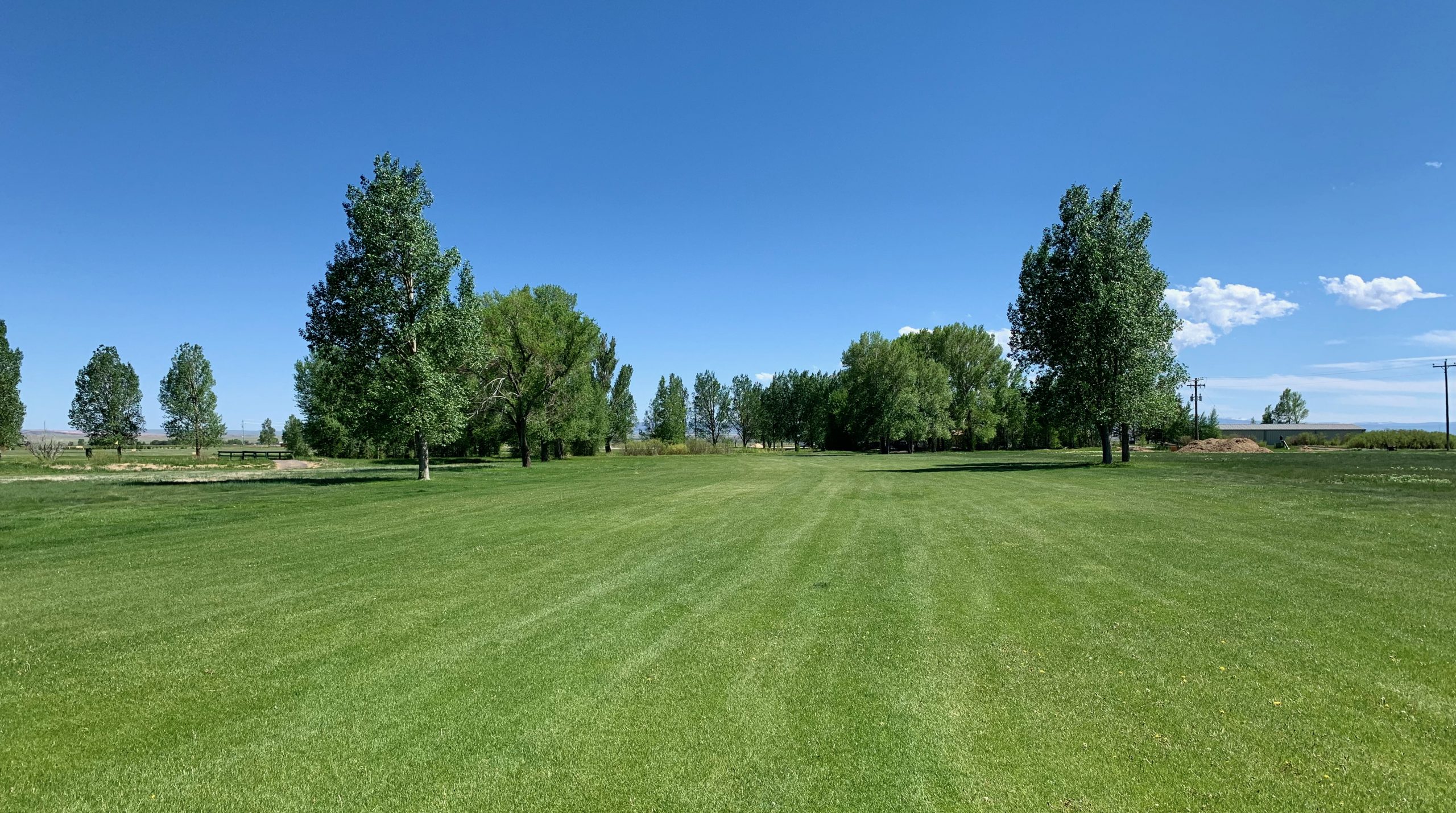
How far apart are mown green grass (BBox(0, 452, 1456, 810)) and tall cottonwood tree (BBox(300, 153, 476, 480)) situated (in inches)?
618

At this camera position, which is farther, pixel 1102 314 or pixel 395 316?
pixel 1102 314

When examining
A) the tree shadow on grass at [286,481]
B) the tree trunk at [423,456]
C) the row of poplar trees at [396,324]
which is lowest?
the tree shadow on grass at [286,481]

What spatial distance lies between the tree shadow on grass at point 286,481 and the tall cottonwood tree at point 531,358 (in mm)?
11050

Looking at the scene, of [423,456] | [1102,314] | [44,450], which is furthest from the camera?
[44,450]

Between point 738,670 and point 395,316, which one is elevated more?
point 395,316

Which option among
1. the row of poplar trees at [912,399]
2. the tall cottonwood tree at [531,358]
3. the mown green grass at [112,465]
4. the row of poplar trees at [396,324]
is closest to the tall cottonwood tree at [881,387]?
the row of poplar trees at [912,399]

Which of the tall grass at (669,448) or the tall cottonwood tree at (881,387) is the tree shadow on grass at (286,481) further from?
the tall cottonwood tree at (881,387)

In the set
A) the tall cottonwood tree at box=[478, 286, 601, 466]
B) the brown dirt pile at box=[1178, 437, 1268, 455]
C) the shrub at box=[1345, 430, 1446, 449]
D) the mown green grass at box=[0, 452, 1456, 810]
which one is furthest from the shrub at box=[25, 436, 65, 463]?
the shrub at box=[1345, 430, 1446, 449]

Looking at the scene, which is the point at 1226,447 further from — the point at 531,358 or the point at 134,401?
the point at 134,401

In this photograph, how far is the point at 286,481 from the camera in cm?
2844

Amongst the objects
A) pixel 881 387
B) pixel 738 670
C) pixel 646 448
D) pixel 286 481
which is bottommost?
pixel 738 670

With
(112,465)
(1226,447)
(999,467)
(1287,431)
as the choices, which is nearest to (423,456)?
(999,467)

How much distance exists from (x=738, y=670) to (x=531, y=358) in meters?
39.9

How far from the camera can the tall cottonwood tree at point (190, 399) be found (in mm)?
66688
